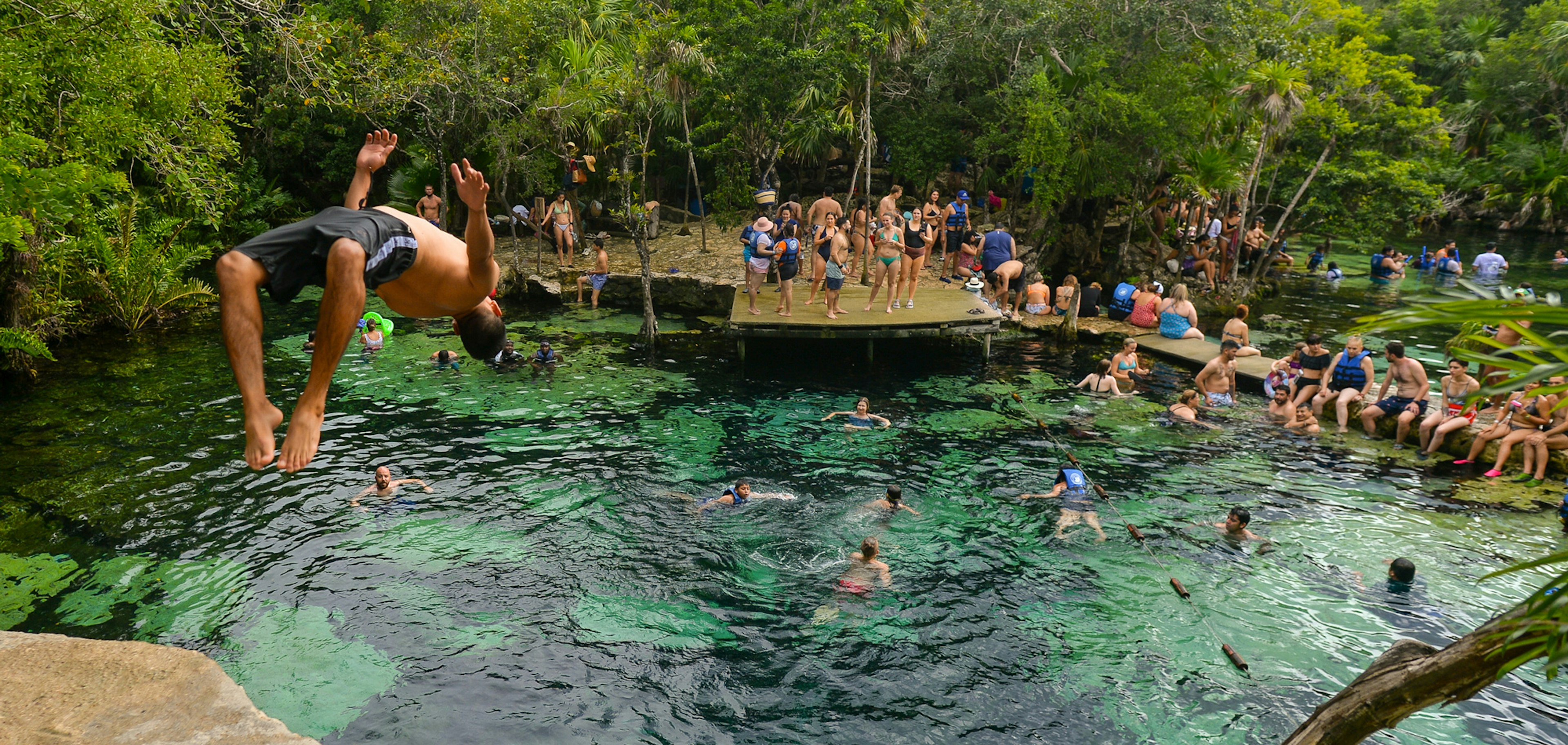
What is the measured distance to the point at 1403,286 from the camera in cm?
3019

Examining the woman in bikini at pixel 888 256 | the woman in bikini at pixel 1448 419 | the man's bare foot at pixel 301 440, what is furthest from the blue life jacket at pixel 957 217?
the man's bare foot at pixel 301 440

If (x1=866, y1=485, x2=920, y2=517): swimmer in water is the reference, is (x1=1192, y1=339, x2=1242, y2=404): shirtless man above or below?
above

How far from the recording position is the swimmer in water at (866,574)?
10.5 m

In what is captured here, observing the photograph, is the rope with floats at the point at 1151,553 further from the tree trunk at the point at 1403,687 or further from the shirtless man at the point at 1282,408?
the tree trunk at the point at 1403,687

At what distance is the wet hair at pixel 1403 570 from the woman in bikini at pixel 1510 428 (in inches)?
182

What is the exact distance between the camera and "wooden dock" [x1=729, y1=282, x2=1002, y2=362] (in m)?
18.0

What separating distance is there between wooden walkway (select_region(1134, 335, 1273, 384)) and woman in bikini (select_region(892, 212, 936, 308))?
576 cm

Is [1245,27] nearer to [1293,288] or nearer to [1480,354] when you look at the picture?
[1293,288]

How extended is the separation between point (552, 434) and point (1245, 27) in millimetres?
18360

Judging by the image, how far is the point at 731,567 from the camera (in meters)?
11.0

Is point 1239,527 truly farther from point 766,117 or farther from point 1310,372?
point 766,117

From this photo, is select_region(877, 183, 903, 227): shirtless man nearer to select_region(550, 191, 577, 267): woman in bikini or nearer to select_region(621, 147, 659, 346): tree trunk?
select_region(621, 147, 659, 346): tree trunk

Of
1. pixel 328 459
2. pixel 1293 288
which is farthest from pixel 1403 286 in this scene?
pixel 328 459

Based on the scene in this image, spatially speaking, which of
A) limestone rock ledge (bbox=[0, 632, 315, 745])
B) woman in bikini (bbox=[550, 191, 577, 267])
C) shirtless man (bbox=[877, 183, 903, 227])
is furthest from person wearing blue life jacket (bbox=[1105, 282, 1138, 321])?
limestone rock ledge (bbox=[0, 632, 315, 745])
